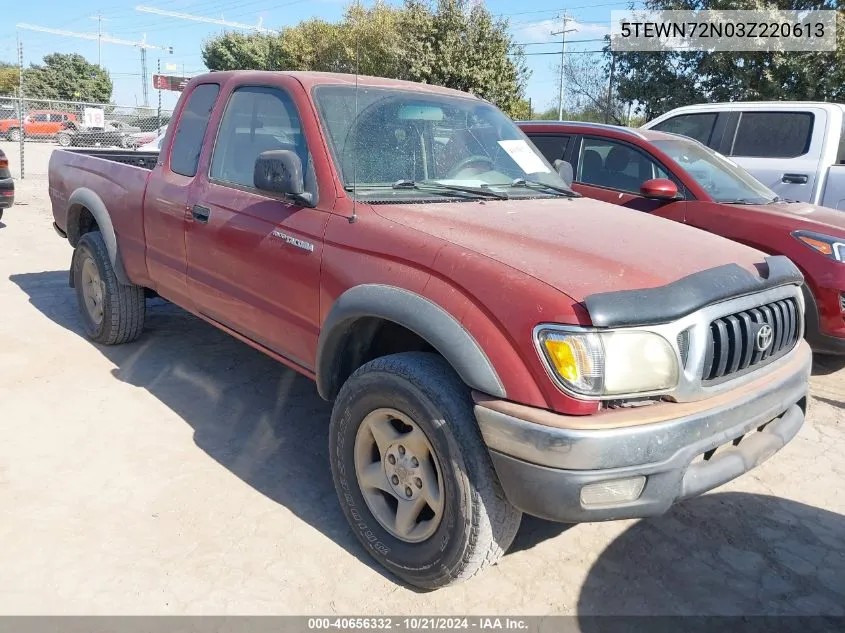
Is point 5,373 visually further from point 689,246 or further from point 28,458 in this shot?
point 689,246

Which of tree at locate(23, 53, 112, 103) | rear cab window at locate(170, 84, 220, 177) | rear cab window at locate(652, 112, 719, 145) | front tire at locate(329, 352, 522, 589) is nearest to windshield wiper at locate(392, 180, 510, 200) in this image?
front tire at locate(329, 352, 522, 589)

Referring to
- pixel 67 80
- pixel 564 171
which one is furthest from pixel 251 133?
pixel 67 80

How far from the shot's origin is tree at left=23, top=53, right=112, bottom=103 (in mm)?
56000

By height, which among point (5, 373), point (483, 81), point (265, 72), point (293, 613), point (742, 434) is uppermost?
point (483, 81)

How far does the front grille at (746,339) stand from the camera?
2.38 meters

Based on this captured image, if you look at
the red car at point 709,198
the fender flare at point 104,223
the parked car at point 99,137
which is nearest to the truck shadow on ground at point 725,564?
the red car at point 709,198

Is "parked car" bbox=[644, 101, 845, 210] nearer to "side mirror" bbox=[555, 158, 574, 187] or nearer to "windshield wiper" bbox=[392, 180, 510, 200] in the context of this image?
"side mirror" bbox=[555, 158, 574, 187]

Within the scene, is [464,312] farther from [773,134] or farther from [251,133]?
[773,134]

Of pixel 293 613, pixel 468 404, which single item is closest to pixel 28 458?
pixel 293 613

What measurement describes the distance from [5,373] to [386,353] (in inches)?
121

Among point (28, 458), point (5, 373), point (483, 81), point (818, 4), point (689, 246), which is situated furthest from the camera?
point (483, 81)

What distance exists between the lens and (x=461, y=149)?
141 inches

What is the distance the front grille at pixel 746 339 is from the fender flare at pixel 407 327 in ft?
2.53

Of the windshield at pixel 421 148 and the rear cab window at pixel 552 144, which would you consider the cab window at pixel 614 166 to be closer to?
the rear cab window at pixel 552 144
